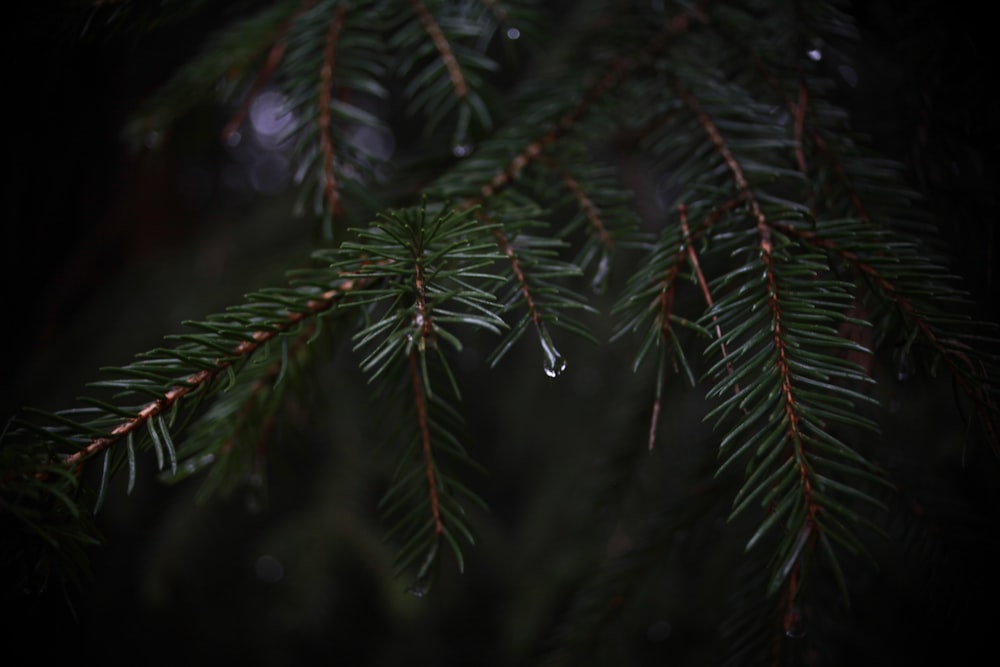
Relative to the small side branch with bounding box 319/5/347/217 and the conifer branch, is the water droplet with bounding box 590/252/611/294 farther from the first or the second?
the conifer branch

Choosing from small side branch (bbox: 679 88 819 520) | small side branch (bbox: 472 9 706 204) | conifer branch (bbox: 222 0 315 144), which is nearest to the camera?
small side branch (bbox: 679 88 819 520)

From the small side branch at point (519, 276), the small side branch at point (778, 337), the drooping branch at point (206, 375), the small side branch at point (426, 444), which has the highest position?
the drooping branch at point (206, 375)

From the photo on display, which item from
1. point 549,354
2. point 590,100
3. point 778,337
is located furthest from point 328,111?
point 778,337

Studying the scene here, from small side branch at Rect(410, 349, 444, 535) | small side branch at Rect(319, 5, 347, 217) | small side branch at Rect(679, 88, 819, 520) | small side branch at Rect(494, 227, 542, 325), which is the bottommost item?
small side branch at Rect(410, 349, 444, 535)

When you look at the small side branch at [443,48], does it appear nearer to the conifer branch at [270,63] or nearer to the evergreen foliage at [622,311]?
the evergreen foliage at [622,311]

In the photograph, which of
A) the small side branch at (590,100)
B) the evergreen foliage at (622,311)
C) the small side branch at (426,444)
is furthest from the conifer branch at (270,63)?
the small side branch at (426,444)

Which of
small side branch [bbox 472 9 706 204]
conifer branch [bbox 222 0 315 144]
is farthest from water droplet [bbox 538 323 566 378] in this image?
conifer branch [bbox 222 0 315 144]

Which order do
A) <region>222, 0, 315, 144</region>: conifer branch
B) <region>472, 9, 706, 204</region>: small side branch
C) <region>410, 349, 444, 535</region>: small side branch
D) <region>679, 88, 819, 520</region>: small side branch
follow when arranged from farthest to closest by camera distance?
<region>222, 0, 315, 144</region>: conifer branch
<region>472, 9, 706, 204</region>: small side branch
<region>410, 349, 444, 535</region>: small side branch
<region>679, 88, 819, 520</region>: small side branch

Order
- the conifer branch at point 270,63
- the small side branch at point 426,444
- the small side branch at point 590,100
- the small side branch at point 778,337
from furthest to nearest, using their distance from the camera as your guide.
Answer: the conifer branch at point 270,63 → the small side branch at point 590,100 → the small side branch at point 426,444 → the small side branch at point 778,337

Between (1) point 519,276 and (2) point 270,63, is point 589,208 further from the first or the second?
(2) point 270,63
